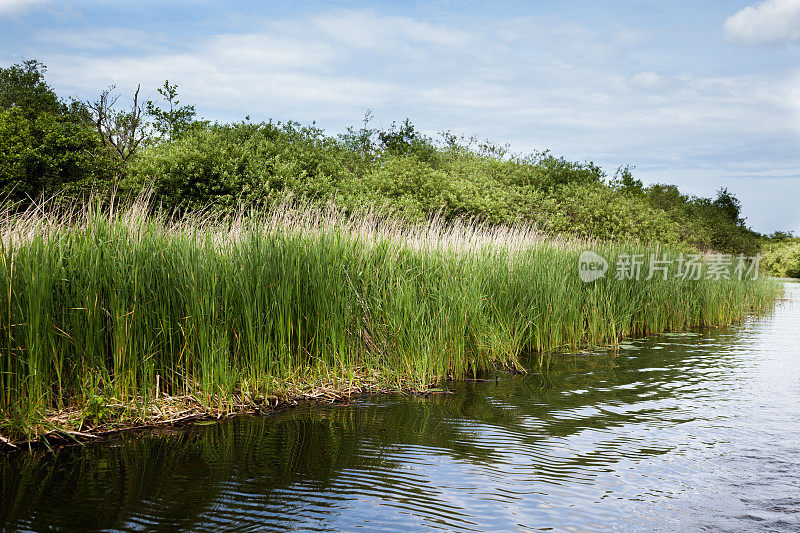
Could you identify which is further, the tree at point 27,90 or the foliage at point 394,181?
the tree at point 27,90

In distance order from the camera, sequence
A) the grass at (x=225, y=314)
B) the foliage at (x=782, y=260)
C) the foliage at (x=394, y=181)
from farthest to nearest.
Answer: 1. the foliage at (x=782, y=260)
2. the foliage at (x=394, y=181)
3. the grass at (x=225, y=314)

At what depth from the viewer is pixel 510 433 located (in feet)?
18.4

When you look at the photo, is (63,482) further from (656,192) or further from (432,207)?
(656,192)

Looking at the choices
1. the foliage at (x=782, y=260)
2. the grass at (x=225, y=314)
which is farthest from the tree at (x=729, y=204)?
the grass at (x=225, y=314)

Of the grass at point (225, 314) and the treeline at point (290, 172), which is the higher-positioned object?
the treeline at point (290, 172)

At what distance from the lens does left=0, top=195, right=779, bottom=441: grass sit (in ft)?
17.2

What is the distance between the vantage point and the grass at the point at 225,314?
17.2 feet

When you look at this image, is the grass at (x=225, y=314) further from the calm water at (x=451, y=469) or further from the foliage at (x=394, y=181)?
the foliage at (x=394, y=181)

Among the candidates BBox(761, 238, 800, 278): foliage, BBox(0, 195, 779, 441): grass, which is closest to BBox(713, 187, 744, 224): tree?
BBox(761, 238, 800, 278): foliage

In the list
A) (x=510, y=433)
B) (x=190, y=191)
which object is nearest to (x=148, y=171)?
(x=190, y=191)

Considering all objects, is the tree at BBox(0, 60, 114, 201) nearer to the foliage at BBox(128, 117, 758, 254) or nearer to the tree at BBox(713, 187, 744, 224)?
the foliage at BBox(128, 117, 758, 254)

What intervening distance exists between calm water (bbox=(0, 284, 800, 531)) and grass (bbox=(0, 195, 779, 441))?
1.58ft

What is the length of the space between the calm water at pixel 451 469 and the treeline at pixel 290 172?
6511 mm

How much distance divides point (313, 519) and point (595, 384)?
16.7ft
